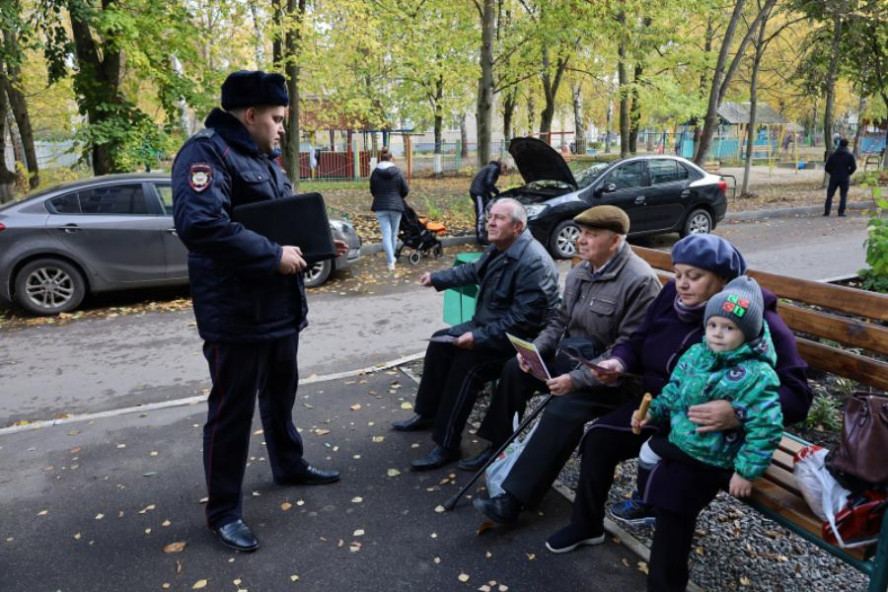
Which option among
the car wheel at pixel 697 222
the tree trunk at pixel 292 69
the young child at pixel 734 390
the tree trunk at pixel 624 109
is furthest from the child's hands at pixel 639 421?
the tree trunk at pixel 624 109

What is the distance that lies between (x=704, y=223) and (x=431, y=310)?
23.5 feet

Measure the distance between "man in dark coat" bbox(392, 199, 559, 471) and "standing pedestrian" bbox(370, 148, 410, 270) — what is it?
6386 millimetres

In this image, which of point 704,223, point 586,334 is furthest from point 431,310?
point 704,223

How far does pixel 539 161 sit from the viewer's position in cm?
1115

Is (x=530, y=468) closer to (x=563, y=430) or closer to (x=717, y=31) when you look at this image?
(x=563, y=430)

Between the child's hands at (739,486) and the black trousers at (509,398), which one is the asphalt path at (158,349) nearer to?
the black trousers at (509,398)

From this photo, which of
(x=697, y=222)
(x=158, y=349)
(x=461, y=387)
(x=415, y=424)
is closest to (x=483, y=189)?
(x=697, y=222)

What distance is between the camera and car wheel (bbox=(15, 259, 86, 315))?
7.88 meters

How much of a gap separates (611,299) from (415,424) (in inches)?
68.3

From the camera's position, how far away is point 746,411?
257 centimetres

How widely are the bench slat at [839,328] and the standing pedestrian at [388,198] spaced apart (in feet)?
24.2

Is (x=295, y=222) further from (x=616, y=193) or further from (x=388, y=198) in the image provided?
(x=616, y=193)

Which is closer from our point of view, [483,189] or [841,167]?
[483,189]

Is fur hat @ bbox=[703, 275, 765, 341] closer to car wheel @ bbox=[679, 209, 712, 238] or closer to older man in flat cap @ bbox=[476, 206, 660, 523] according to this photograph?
older man in flat cap @ bbox=[476, 206, 660, 523]
